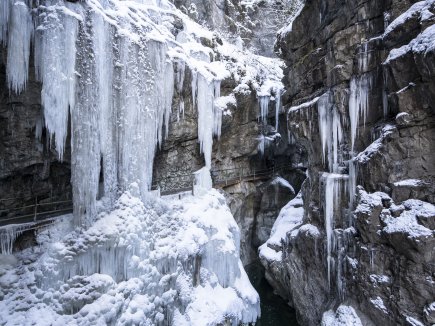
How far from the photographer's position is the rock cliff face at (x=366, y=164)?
27.7ft

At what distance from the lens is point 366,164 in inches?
392

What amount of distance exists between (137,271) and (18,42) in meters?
7.92

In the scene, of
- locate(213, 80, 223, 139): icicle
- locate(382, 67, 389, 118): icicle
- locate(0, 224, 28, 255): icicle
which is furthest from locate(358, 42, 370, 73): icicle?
locate(0, 224, 28, 255): icicle

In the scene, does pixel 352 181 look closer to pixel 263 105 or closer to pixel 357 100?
pixel 357 100

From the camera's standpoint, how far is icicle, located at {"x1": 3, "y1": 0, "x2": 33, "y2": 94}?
26.6 feet

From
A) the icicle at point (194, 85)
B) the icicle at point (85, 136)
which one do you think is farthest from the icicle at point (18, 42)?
the icicle at point (194, 85)

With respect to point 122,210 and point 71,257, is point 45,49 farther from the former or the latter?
point 71,257

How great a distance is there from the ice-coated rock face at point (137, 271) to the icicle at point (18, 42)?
456 centimetres

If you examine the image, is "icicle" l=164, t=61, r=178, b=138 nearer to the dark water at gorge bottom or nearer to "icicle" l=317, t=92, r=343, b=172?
"icicle" l=317, t=92, r=343, b=172

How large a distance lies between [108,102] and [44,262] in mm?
5513

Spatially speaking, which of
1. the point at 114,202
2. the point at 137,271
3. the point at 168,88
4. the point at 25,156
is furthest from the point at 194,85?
the point at 137,271

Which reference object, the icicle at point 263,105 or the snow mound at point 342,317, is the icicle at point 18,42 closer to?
the snow mound at point 342,317

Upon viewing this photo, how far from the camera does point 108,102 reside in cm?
1012

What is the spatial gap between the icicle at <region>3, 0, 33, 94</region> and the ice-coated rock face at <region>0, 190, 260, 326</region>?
4.56 meters
